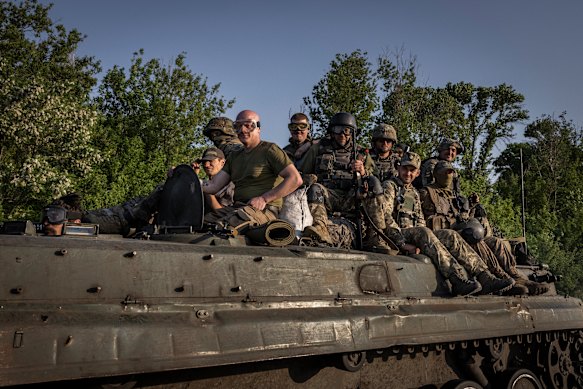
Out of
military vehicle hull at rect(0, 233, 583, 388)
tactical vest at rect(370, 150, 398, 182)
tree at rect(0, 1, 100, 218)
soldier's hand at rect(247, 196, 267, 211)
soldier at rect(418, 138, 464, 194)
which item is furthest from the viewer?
tree at rect(0, 1, 100, 218)

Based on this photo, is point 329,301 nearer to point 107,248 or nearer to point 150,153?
point 107,248

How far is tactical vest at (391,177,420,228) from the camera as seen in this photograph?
29.4ft

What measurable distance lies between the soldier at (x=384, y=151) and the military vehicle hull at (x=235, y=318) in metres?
2.77

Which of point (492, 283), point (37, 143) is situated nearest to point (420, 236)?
point (492, 283)

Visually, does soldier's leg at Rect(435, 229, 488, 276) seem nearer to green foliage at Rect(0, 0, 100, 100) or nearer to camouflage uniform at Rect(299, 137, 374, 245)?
camouflage uniform at Rect(299, 137, 374, 245)

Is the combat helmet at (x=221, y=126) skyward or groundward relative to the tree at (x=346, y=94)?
groundward

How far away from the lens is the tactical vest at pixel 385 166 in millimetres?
9953

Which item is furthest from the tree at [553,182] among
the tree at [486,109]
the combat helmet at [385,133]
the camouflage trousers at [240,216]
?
the camouflage trousers at [240,216]

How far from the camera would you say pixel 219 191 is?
7902mm

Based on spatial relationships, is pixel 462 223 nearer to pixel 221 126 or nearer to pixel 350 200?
pixel 350 200

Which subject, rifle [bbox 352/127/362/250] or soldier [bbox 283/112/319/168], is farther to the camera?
soldier [bbox 283/112/319/168]

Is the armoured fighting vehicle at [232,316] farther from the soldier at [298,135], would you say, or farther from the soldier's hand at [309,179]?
the soldier at [298,135]

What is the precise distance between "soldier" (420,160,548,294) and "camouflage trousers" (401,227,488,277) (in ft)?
1.69

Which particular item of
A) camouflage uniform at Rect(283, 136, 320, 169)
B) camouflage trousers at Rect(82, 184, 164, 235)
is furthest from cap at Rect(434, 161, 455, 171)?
camouflage trousers at Rect(82, 184, 164, 235)
